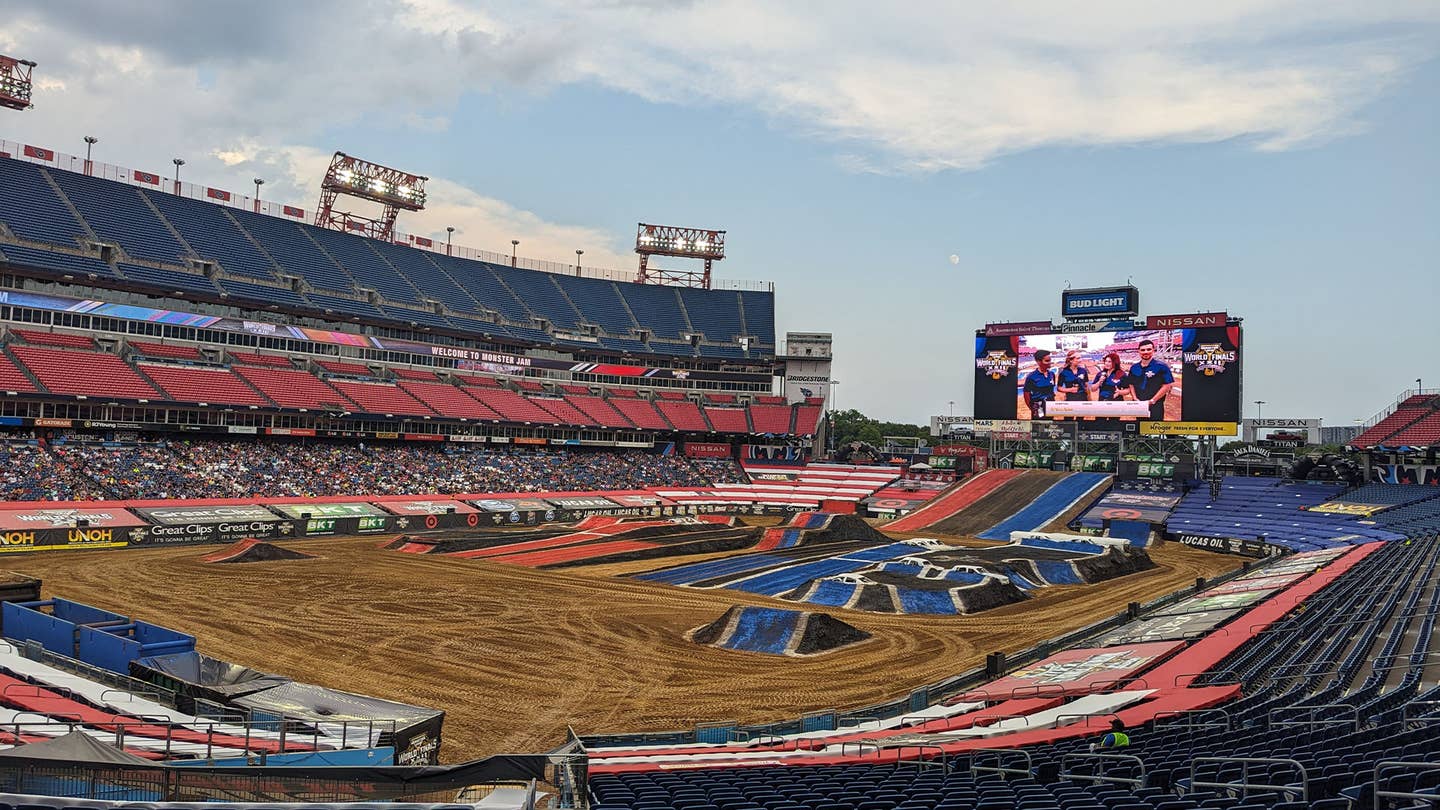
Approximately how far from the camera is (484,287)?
329ft

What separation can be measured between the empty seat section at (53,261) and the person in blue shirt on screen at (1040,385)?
71413mm

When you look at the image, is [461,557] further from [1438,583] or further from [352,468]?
[1438,583]

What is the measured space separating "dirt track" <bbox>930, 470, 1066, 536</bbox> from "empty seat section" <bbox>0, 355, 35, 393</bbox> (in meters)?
64.4

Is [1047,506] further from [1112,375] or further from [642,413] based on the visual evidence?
[642,413]

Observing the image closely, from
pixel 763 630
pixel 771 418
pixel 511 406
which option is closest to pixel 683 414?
pixel 771 418

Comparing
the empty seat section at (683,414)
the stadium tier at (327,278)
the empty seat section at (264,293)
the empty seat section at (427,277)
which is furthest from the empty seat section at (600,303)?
the empty seat section at (264,293)

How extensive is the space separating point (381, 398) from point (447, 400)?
6215 mm

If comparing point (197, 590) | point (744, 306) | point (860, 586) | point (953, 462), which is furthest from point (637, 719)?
point (744, 306)

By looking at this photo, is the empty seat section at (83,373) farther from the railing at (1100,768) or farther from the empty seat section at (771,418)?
the railing at (1100,768)

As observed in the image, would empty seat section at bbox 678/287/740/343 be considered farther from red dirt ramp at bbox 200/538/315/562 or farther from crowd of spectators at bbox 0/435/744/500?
red dirt ramp at bbox 200/538/315/562

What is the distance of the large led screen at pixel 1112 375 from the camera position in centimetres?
7012

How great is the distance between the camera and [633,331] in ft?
347

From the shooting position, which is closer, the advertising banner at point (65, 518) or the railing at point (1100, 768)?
the railing at point (1100, 768)

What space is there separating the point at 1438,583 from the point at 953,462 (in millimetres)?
60201
